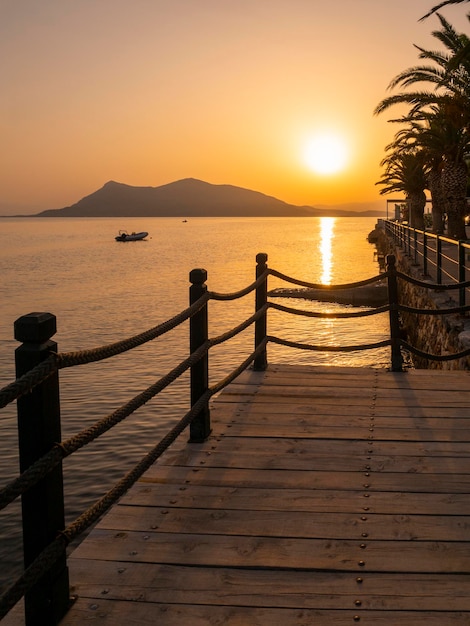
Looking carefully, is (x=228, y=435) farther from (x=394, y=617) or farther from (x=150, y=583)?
(x=394, y=617)

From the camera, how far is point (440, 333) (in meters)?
12.6

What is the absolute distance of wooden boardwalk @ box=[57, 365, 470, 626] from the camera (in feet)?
10.8

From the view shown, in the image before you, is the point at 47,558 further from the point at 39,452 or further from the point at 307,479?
the point at 307,479

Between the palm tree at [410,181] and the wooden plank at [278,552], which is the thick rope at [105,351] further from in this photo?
the palm tree at [410,181]

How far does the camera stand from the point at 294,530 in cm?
408

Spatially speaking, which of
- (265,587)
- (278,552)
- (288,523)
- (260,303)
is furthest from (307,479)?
(260,303)

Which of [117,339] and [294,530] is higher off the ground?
[294,530]

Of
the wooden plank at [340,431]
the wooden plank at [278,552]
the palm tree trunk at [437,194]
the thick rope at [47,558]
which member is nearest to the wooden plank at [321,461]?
Result: the wooden plank at [340,431]

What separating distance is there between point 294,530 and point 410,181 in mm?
48816

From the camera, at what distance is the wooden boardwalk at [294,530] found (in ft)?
10.8

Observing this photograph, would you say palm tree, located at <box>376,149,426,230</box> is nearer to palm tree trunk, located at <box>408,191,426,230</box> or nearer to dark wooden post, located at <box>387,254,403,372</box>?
palm tree trunk, located at <box>408,191,426,230</box>

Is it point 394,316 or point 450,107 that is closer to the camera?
point 394,316

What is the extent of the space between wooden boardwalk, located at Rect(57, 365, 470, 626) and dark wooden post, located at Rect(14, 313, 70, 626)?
19 cm

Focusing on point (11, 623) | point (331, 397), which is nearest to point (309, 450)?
point (331, 397)
